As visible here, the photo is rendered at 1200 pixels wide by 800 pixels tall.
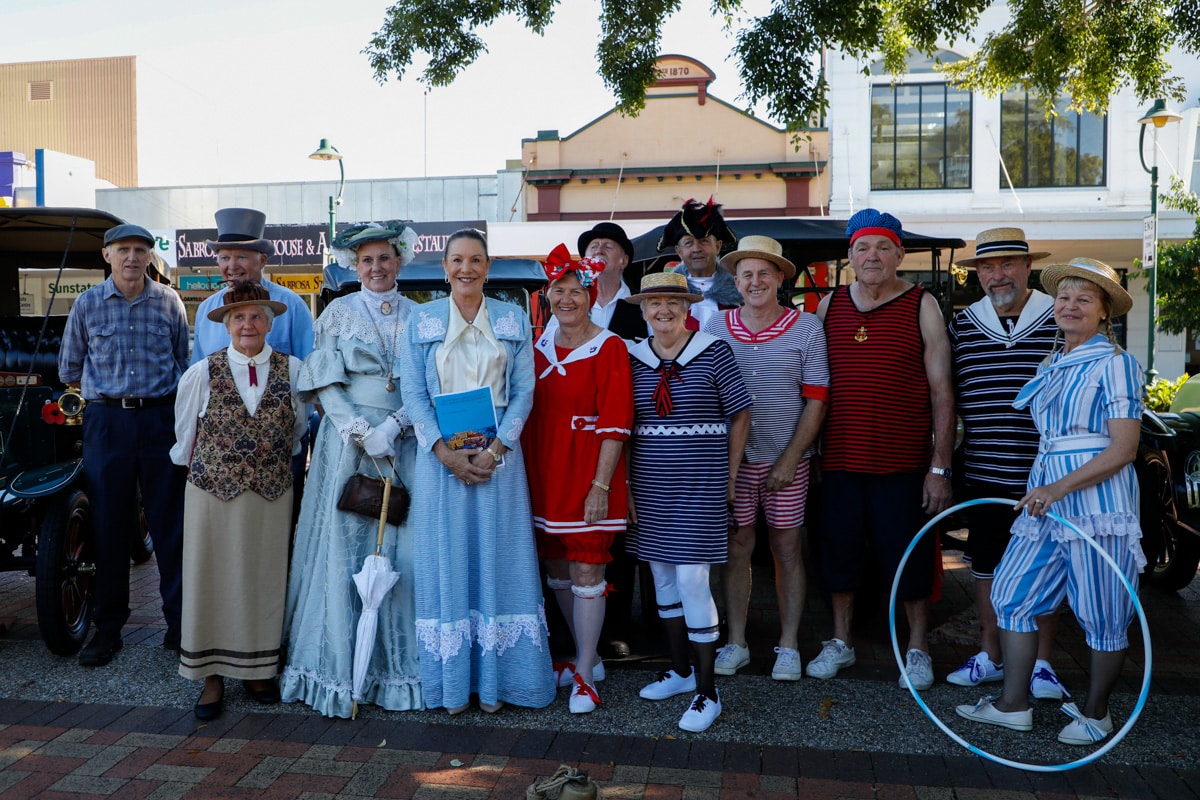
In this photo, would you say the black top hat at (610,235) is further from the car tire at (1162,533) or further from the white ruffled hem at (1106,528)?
the car tire at (1162,533)

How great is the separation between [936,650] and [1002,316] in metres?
1.75

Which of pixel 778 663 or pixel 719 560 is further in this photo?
pixel 778 663

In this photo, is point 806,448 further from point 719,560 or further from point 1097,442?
point 1097,442

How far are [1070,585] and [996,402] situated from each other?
0.86 meters

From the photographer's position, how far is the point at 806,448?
450 centimetres

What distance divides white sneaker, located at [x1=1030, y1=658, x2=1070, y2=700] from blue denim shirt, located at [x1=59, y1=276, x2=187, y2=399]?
4.33 meters

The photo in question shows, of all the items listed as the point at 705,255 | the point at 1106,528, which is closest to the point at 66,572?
the point at 705,255

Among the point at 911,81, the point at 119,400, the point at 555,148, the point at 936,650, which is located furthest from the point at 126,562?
the point at 555,148

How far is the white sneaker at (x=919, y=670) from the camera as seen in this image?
173 inches

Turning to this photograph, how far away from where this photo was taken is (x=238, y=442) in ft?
13.8

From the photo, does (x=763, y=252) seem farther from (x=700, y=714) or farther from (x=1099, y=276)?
(x=700, y=714)

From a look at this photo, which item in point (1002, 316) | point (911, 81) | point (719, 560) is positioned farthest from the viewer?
point (911, 81)

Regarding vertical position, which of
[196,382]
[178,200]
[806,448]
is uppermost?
[178,200]

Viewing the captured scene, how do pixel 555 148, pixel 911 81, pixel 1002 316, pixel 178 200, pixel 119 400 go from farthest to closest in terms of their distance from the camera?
pixel 178 200 < pixel 555 148 < pixel 911 81 < pixel 119 400 < pixel 1002 316
